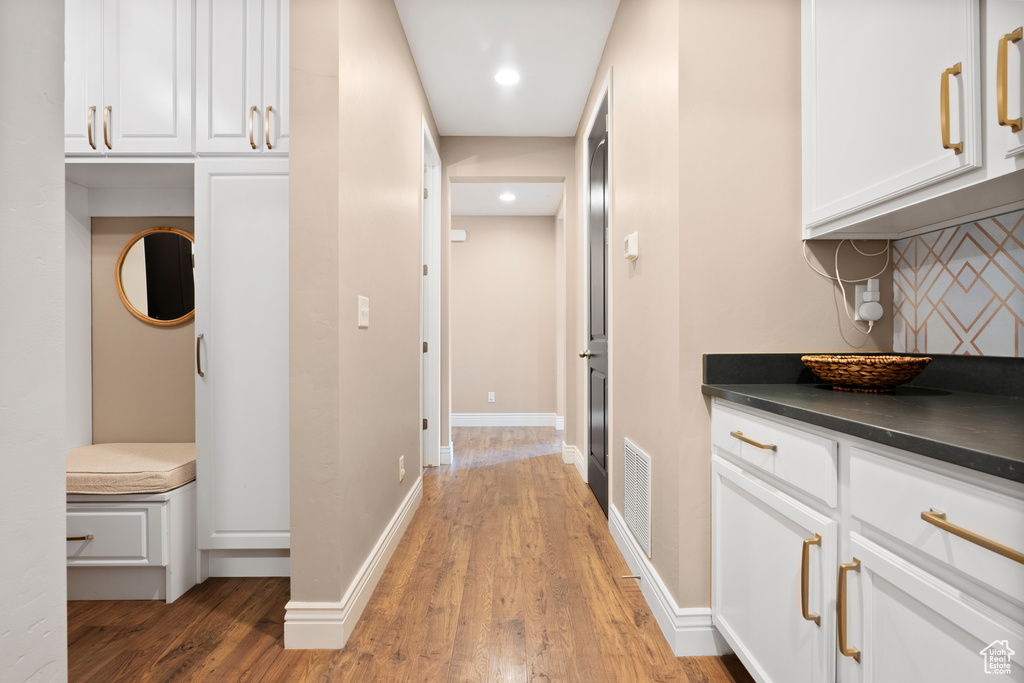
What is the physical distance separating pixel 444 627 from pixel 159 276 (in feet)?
6.41

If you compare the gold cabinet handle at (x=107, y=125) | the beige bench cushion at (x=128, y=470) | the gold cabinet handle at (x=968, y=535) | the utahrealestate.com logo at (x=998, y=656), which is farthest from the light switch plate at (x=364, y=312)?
the utahrealestate.com logo at (x=998, y=656)

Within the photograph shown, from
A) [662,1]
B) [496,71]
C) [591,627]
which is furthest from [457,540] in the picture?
[496,71]

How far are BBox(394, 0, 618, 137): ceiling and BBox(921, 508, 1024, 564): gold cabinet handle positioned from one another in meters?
2.52

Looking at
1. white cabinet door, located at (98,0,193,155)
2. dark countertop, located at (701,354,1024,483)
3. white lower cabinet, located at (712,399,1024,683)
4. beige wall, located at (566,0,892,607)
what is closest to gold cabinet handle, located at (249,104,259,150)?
white cabinet door, located at (98,0,193,155)

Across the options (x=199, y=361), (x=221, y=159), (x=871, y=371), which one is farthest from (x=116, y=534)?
(x=871, y=371)

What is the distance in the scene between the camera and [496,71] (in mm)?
3029

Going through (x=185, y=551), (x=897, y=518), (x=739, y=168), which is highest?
(x=739, y=168)

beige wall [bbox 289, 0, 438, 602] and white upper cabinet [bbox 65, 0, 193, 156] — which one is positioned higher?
white upper cabinet [bbox 65, 0, 193, 156]

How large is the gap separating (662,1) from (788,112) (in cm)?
60

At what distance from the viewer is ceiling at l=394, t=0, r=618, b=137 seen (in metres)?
2.49

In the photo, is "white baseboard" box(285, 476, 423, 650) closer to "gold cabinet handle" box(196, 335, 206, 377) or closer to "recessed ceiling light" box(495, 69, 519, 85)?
"gold cabinet handle" box(196, 335, 206, 377)

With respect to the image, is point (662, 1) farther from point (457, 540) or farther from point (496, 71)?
point (457, 540)

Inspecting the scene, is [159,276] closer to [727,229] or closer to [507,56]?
[507,56]

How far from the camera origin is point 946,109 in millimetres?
1083
